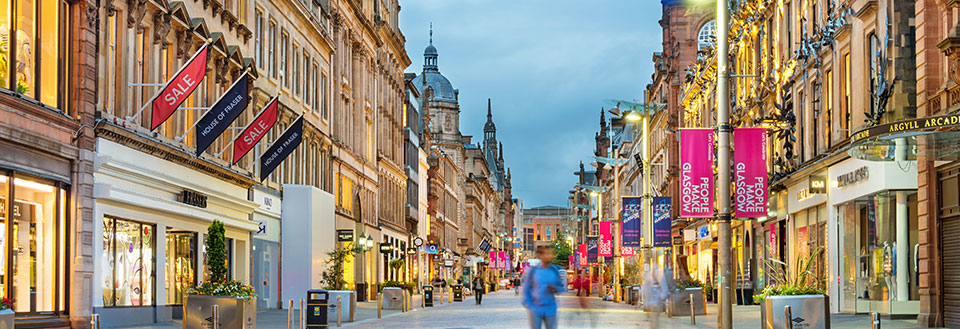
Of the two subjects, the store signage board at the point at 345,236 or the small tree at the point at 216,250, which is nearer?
the small tree at the point at 216,250

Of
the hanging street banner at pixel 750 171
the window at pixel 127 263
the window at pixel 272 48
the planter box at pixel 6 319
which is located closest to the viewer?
the planter box at pixel 6 319

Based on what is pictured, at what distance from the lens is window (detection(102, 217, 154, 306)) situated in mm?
27531

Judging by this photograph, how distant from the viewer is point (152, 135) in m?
29.5

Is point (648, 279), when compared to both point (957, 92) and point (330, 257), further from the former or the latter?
point (330, 257)

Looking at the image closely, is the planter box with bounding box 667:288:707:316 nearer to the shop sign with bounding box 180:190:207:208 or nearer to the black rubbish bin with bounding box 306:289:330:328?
the black rubbish bin with bounding box 306:289:330:328

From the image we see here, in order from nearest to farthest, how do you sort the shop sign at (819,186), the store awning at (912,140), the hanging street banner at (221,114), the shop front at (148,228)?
1. the store awning at (912,140)
2. the shop front at (148,228)
3. the hanging street banner at (221,114)
4. the shop sign at (819,186)

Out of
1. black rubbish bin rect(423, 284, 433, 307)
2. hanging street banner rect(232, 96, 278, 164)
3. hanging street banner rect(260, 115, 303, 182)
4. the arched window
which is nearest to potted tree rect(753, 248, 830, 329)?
hanging street banner rect(232, 96, 278, 164)

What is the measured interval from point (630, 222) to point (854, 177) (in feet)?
68.6

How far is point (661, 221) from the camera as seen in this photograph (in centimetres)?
4884

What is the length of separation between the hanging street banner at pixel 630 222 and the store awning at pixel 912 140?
26.9m

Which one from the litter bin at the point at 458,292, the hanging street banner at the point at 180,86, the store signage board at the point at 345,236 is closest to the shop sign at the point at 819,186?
the hanging street banner at the point at 180,86

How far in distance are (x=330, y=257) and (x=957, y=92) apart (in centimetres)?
3200

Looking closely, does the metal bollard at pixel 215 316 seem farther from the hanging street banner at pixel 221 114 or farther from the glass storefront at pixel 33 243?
the hanging street banner at pixel 221 114

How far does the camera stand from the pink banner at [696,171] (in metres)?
28.4
